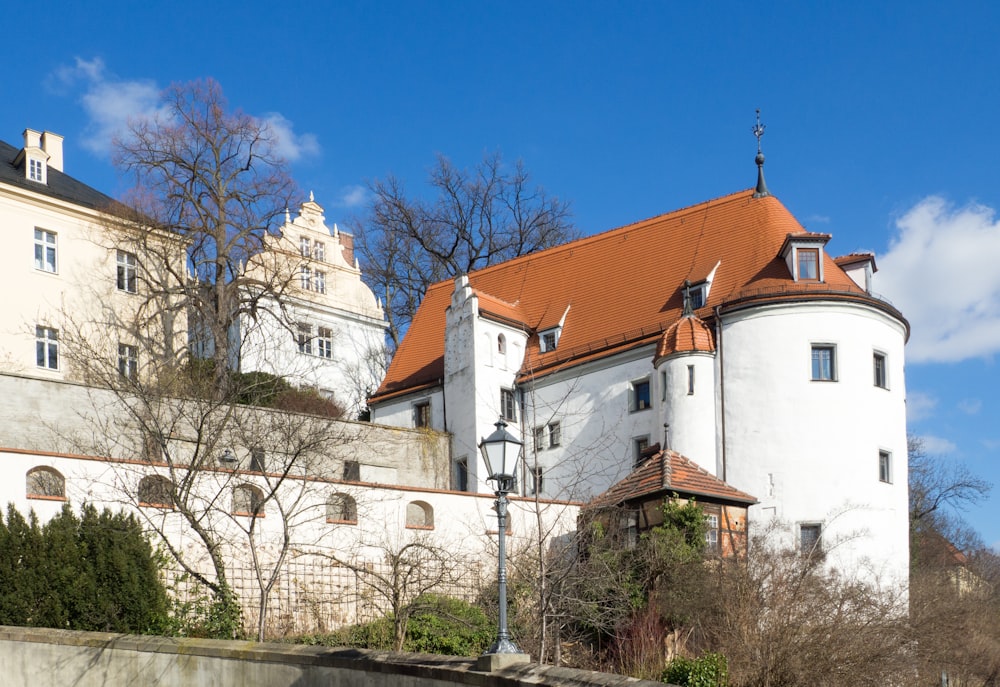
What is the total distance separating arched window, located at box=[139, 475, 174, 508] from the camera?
79.4 ft

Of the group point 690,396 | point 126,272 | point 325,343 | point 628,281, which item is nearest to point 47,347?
point 126,272

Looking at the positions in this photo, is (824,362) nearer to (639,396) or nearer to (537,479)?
(639,396)

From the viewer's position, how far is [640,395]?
36094 mm

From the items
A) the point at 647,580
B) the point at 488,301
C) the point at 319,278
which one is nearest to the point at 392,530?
the point at 647,580

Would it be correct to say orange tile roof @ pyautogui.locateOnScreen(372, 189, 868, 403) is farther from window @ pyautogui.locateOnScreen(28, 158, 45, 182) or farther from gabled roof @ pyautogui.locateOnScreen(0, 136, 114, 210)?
window @ pyautogui.locateOnScreen(28, 158, 45, 182)

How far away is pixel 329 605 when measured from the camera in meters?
25.6

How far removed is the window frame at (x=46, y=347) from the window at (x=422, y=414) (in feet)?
35.3

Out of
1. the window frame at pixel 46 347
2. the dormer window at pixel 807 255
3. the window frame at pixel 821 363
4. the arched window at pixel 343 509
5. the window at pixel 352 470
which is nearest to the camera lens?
the arched window at pixel 343 509

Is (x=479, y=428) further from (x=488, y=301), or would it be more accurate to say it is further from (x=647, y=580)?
(x=647, y=580)

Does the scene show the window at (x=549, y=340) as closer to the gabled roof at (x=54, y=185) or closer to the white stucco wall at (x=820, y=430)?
the white stucco wall at (x=820, y=430)

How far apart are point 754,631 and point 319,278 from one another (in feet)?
114

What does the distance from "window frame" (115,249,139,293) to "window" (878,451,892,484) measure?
23261 mm

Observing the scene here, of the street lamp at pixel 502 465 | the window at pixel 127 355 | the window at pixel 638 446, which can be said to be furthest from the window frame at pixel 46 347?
the street lamp at pixel 502 465

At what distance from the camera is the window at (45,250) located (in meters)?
41.5
